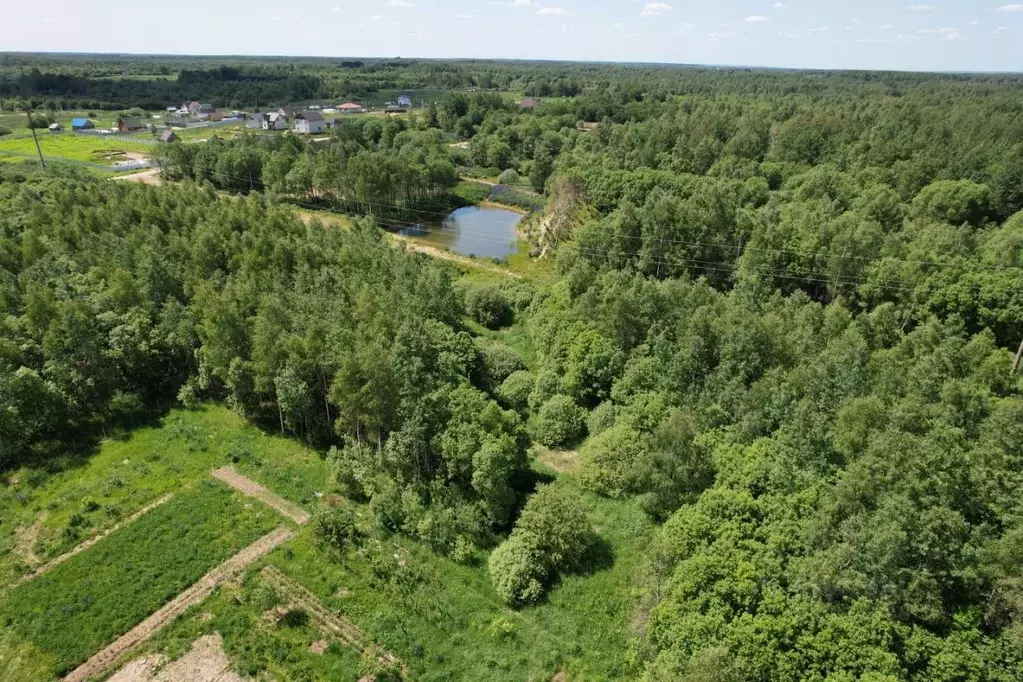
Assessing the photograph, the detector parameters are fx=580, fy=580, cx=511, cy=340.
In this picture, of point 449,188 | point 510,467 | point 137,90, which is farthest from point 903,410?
point 137,90

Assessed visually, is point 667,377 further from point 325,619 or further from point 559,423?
point 325,619

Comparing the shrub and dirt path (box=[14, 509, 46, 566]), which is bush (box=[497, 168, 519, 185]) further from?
dirt path (box=[14, 509, 46, 566])

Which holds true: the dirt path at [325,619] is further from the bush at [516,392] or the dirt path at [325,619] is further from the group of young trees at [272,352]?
the bush at [516,392]

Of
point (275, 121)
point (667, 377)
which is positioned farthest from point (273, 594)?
point (275, 121)

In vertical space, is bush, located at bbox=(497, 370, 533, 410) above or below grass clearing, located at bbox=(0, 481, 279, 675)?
above

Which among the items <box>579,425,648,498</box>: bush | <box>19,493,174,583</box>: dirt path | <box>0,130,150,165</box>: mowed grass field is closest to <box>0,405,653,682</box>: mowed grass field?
<box>19,493,174,583</box>: dirt path
